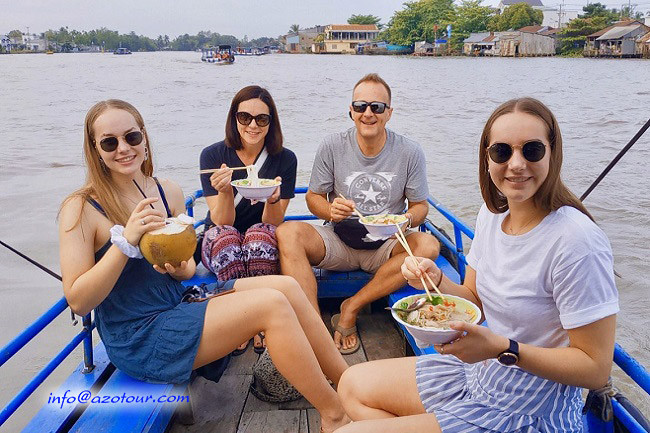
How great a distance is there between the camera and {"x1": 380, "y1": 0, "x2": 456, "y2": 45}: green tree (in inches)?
3248

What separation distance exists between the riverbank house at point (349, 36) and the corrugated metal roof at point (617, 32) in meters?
49.2

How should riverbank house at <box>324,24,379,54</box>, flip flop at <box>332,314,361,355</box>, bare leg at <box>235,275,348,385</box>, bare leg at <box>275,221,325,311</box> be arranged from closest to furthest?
1. bare leg at <box>235,275,348,385</box>
2. bare leg at <box>275,221,325,311</box>
3. flip flop at <box>332,314,361,355</box>
4. riverbank house at <box>324,24,379,54</box>

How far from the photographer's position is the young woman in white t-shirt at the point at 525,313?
1.35 m

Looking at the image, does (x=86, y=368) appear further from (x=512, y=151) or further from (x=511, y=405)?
(x=512, y=151)

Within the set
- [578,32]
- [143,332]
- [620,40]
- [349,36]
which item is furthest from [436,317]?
[349,36]

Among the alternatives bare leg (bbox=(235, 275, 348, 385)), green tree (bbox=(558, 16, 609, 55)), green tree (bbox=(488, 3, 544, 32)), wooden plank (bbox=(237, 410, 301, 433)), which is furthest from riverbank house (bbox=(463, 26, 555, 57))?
wooden plank (bbox=(237, 410, 301, 433))

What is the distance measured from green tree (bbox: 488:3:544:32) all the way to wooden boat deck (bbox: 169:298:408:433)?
3333 inches

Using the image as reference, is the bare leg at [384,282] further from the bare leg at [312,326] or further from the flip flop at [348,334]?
the bare leg at [312,326]

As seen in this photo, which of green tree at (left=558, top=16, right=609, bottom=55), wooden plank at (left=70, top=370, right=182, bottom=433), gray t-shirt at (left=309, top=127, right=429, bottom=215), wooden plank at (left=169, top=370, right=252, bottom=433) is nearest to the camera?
wooden plank at (left=70, top=370, right=182, bottom=433)

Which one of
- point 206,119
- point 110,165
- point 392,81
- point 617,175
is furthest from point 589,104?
point 110,165

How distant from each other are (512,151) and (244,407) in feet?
5.99

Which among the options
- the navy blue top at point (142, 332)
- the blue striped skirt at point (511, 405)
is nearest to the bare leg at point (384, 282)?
the navy blue top at point (142, 332)

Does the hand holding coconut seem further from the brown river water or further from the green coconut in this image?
the brown river water

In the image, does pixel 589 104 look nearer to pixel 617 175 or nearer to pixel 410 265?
pixel 617 175
